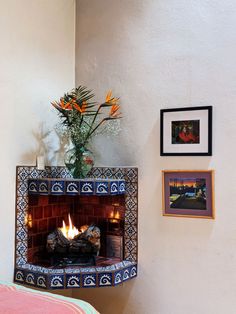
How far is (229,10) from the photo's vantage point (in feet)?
7.40

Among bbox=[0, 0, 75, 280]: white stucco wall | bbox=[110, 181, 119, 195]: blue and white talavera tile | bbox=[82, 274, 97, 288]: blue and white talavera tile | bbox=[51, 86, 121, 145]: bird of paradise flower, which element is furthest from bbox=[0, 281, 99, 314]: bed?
bbox=[51, 86, 121, 145]: bird of paradise flower

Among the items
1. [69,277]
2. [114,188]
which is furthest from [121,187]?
[69,277]

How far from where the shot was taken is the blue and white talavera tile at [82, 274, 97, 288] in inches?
87.6

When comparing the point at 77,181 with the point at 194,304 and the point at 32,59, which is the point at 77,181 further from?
the point at 194,304

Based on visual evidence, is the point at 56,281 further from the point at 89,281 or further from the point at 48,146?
the point at 48,146

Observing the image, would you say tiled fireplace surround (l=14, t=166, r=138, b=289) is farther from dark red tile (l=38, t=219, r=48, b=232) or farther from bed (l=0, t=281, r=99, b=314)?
bed (l=0, t=281, r=99, b=314)

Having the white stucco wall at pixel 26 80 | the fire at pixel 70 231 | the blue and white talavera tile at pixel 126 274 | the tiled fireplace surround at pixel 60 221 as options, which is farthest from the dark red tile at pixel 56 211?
the blue and white talavera tile at pixel 126 274

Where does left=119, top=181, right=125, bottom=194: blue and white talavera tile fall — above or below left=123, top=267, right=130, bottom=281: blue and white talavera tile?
above

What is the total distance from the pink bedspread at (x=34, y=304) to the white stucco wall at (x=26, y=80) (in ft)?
1.81

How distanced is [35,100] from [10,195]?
67 cm

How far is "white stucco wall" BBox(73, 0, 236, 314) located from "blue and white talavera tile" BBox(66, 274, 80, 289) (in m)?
0.51

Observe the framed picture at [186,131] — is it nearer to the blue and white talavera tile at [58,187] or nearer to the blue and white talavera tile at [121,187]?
the blue and white talavera tile at [121,187]

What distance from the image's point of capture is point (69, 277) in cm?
221

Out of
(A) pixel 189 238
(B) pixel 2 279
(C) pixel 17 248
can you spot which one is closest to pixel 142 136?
(A) pixel 189 238
